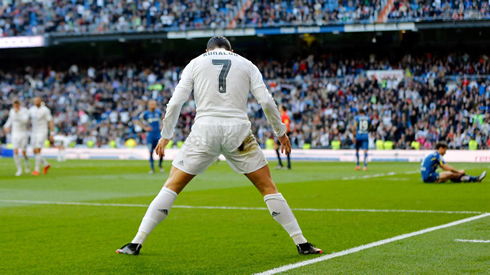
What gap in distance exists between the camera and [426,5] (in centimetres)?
3869

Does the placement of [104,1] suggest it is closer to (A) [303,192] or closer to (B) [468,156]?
(B) [468,156]

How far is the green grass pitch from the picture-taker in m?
6.07

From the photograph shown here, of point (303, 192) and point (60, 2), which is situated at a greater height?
point (60, 2)

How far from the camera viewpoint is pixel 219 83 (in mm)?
6406

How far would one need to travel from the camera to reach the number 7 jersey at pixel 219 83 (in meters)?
6.39

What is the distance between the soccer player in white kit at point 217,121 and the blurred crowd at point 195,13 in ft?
108

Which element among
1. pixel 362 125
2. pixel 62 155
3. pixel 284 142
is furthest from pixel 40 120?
pixel 62 155

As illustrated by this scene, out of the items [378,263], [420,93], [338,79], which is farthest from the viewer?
[338,79]

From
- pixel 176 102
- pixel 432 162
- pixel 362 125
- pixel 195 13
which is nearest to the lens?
pixel 176 102

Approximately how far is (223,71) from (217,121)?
48 centimetres

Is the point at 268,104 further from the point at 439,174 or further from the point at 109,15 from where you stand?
the point at 109,15

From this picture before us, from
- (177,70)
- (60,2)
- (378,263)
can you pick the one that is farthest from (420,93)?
(378,263)

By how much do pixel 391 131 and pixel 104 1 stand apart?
22.5 m

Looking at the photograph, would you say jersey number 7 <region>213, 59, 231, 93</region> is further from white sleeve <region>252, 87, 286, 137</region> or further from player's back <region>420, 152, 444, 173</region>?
player's back <region>420, 152, 444, 173</region>
